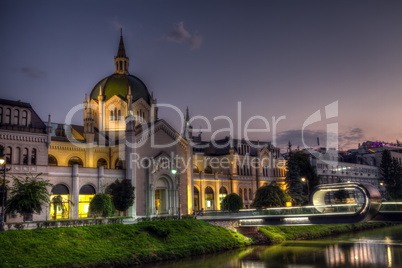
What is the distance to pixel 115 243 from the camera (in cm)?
3806

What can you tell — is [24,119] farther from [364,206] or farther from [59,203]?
[364,206]

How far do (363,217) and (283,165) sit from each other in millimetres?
57521

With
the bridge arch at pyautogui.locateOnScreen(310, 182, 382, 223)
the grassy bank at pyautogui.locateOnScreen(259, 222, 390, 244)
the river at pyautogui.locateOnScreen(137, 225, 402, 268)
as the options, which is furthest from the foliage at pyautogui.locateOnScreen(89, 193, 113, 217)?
the bridge arch at pyautogui.locateOnScreen(310, 182, 382, 223)

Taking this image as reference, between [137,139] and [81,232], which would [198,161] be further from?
[81,232]

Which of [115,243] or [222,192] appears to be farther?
[222,192]

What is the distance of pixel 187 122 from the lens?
240 feet

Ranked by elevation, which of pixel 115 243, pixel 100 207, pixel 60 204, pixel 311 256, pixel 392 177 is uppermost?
pixel 392 177

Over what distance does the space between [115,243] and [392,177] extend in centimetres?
9033

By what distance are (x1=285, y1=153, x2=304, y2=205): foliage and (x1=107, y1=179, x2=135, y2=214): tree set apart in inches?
1298

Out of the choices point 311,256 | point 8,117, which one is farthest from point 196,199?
point 8,117

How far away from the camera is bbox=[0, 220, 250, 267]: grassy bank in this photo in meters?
31.8

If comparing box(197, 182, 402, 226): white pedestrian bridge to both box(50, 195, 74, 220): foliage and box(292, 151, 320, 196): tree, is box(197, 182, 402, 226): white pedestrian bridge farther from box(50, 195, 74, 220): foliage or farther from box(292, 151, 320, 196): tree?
box(292, 151, 320, 196): tree

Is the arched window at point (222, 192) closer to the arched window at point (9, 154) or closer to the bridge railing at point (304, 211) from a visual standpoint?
the bridge railing at point (304, 211)

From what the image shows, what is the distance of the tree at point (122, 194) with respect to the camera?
5075cm
